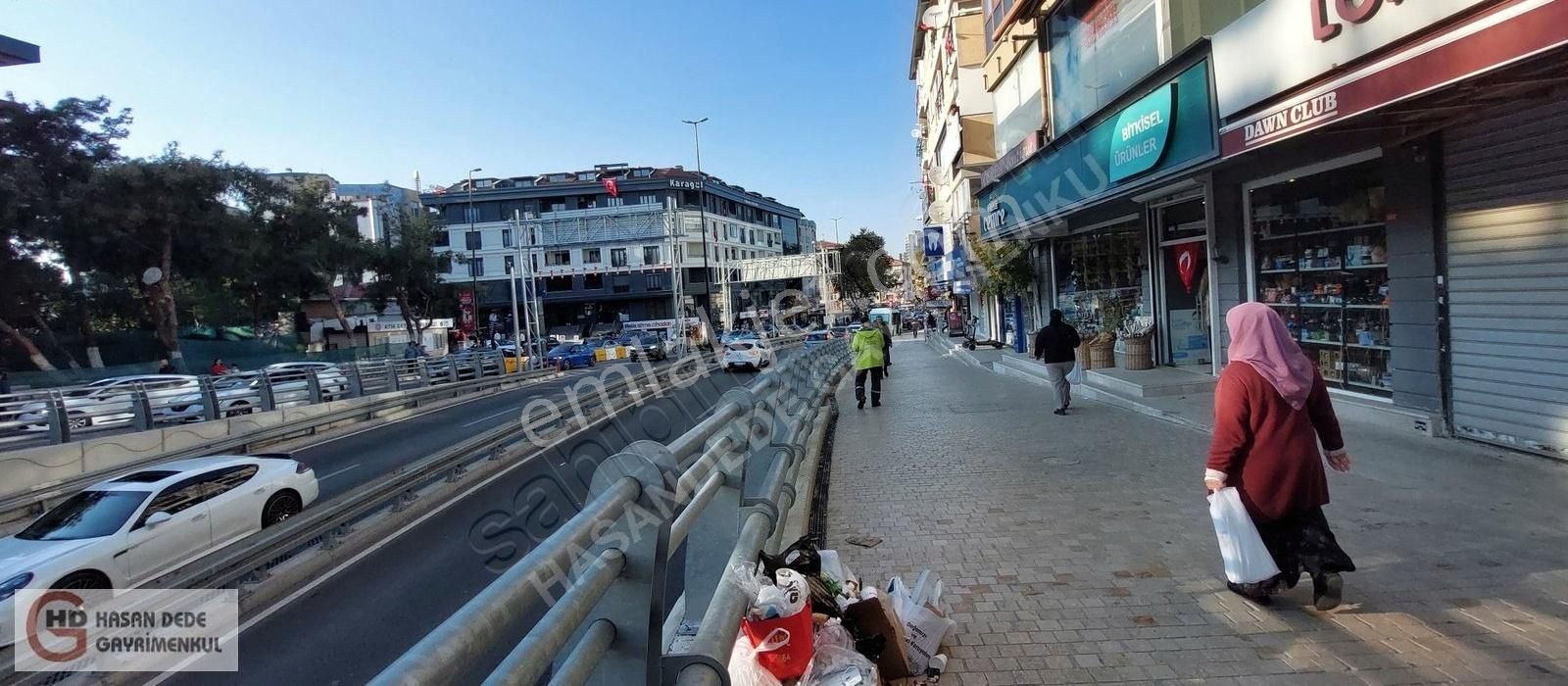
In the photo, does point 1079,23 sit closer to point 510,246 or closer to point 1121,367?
point 1121,367

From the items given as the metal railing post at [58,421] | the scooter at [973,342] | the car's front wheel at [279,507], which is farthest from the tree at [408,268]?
the car's front wheel at [279,507]

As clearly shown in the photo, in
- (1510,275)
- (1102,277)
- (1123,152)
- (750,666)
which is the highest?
(1123,152)

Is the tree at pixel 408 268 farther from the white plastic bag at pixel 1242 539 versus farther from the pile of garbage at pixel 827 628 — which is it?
the white plastic bag at pixel 1242 539

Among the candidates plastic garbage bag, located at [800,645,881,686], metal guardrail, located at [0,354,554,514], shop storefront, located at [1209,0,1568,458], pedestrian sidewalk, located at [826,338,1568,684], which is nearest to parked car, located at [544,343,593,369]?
metal guardrail, located at [0,354,554,514]

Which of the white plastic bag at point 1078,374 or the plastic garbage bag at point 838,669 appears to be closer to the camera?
the plastic garbage bag at point 838,669

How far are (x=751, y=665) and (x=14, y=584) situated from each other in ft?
23.8

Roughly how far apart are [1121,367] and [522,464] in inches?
443

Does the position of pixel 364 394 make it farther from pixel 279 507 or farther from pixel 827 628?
pixel 827 628

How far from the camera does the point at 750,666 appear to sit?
9.30 feet

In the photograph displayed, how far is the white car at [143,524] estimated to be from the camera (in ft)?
23.1

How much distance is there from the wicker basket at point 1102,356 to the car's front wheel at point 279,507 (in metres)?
14.0

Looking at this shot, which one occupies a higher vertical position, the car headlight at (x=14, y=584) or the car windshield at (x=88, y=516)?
the car windshield at (x=88, y=516)

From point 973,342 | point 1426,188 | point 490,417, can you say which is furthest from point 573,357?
point 1426,188

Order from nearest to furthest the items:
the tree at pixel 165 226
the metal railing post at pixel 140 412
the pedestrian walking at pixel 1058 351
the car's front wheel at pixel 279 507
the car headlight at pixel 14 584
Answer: the car headlight at pixel 14 584
the car's front wheel at pixel 279 507
the pedestrian walking at pixel 1058 351
the metal railing post at pixel 140 412
the tree at pixel 165 226
